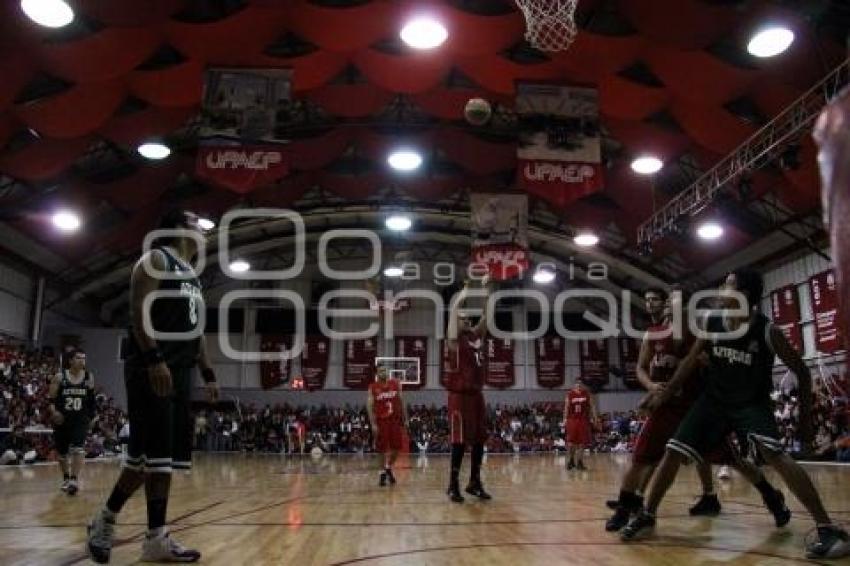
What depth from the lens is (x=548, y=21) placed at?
10734 millimetres

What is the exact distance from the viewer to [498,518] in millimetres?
5914

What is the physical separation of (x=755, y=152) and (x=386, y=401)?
1018 centimetres

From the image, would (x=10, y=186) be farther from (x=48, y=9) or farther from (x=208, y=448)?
(x=208, y=448)

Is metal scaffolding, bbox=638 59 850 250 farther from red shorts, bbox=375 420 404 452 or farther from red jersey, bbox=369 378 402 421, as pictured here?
red shorts, bbox=375 420 404 452

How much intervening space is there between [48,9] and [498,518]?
10148 millimetres

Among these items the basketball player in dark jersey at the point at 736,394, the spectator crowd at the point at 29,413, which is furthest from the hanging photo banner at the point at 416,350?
the basketball player in dark jersey at the point at 736,394

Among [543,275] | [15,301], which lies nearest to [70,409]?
[15,301]

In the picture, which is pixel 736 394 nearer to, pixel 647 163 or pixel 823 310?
pixel 647 163

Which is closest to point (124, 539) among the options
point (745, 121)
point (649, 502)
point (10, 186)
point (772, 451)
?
point (649, 502)

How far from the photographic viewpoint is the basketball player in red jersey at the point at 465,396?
7449mm

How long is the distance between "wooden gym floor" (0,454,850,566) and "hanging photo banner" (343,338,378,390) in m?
22.9

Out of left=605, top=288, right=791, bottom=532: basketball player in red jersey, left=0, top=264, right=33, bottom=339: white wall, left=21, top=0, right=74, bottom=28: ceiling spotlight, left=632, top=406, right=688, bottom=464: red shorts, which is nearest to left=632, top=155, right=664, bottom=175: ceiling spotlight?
left=605, top=288, right=791, bottom=532: basketball player in red jersey

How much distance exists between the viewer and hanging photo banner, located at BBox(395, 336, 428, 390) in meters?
33.4

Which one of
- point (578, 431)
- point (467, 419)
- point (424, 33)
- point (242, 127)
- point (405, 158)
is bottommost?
point (578, 431)
